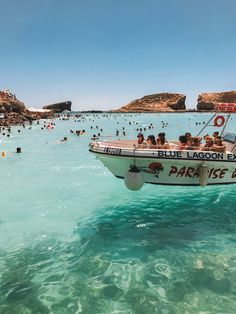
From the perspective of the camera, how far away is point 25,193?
1905 centimetres

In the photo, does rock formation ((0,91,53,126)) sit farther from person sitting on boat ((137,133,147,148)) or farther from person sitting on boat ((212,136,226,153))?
person sitting on boat ((212,136,226,153))

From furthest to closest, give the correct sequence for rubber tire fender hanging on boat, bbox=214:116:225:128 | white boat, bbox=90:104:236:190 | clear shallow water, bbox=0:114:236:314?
1. rubber tire fender hanging on boat, bbox=214:116:225:128
2. white boat, bbox=90:104:236:190
3. clear shallow water, bbox=0:114:236:314

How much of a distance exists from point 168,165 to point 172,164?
16 cm

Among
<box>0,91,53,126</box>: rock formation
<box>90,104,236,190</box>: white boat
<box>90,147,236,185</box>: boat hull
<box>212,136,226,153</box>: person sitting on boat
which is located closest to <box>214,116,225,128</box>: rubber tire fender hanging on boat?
<box>212,136,226,153</box>: person sitting on boat

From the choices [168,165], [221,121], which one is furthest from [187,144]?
[221,121]

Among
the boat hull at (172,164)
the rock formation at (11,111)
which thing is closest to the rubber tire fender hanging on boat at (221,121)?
the boat hull at (172,164)

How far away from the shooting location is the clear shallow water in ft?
26.8

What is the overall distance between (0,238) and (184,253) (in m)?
6.50

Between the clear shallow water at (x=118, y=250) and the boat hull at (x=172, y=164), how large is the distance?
60.0 inches

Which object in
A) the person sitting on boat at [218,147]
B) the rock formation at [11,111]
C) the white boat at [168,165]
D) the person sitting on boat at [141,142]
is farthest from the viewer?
the rock formation at [11,111]

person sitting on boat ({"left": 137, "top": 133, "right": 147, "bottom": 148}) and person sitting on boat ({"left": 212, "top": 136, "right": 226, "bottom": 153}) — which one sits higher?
person sitting on boat ({"left": 137, "top": 133, "right": 147, "bottom": 148})

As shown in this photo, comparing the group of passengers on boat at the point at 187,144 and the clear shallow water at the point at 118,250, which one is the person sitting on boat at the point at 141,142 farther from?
the clear shallow water at the point at 118,250

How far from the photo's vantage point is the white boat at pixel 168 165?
1316 cm

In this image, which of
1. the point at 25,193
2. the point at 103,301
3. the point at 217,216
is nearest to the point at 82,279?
the point at 103,301
